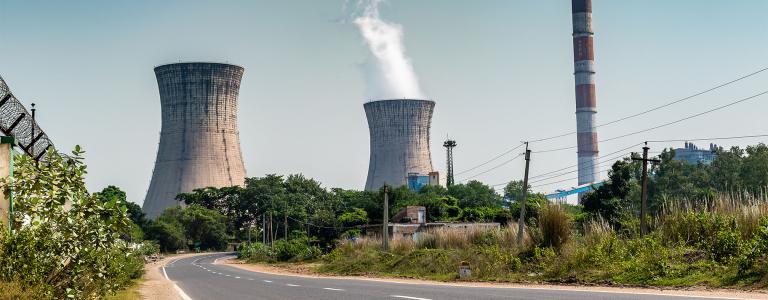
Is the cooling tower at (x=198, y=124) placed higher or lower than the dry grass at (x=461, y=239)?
higher

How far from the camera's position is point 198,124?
274 feet

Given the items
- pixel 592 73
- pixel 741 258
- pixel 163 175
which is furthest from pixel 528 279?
pixel 592 73

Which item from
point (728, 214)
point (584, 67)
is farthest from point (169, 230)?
point (728, 214)

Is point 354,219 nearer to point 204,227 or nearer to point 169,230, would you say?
point 169,230

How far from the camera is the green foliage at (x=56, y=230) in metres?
10.9

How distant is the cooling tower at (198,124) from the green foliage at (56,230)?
7306 centimetres

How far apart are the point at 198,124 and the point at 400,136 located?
26.5m

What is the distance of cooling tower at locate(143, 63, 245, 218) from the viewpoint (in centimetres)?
8412

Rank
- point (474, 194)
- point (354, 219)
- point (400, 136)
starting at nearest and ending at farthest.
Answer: point (354, 219)
point (400, 136)
point (474, 194)

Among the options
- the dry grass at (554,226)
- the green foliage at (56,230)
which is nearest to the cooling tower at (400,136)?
the dry grass at (554,226)

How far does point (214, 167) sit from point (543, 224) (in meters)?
65.8

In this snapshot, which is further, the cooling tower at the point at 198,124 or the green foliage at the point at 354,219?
the cooling tower at the point at 198,124

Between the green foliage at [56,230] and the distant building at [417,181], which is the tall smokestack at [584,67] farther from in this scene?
the green foliage at [56,230]

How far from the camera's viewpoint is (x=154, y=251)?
262ft
